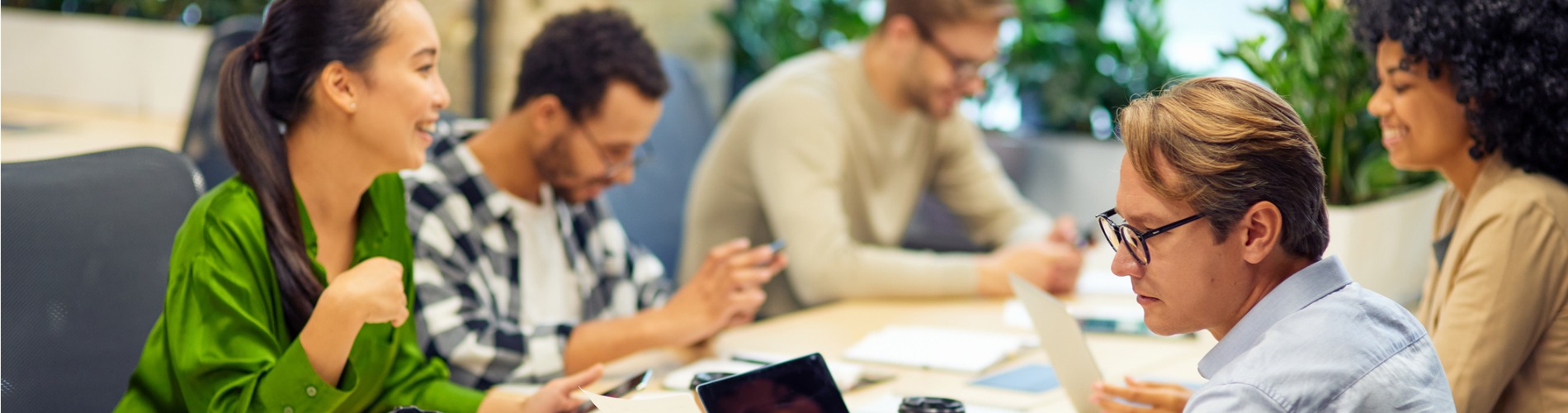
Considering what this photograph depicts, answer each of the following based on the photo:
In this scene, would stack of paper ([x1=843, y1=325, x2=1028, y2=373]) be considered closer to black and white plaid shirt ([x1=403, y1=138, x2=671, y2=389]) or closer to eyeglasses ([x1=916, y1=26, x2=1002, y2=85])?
black and white plaid shirt ([x1=403, y1=138, x2=671, y2=389])

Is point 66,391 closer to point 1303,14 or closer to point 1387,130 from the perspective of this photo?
point 1387,130

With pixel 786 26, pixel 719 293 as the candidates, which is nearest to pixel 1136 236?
pixel 719 293

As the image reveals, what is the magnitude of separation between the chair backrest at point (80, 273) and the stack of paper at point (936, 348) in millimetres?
966

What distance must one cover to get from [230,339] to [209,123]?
1.57 meters

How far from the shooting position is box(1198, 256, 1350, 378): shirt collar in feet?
3.82

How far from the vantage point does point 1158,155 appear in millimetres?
1167

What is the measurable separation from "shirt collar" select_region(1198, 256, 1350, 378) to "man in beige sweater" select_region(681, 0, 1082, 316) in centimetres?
130

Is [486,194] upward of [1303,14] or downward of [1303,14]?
downward

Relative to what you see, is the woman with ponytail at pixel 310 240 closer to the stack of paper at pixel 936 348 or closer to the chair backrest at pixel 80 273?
the chair backrest at pixel 80 273

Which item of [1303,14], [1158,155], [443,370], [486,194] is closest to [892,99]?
[1303,14]

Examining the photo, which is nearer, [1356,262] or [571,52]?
[571,52]

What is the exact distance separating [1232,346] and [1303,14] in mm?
1610

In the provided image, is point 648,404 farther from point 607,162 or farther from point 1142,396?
point 607,162

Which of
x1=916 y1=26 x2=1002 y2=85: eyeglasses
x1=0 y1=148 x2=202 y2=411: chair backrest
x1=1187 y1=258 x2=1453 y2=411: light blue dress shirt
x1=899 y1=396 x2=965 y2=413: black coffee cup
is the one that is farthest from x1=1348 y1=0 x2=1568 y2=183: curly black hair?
x1=0 y1=148 x2=202 y2=411: chair backrest
